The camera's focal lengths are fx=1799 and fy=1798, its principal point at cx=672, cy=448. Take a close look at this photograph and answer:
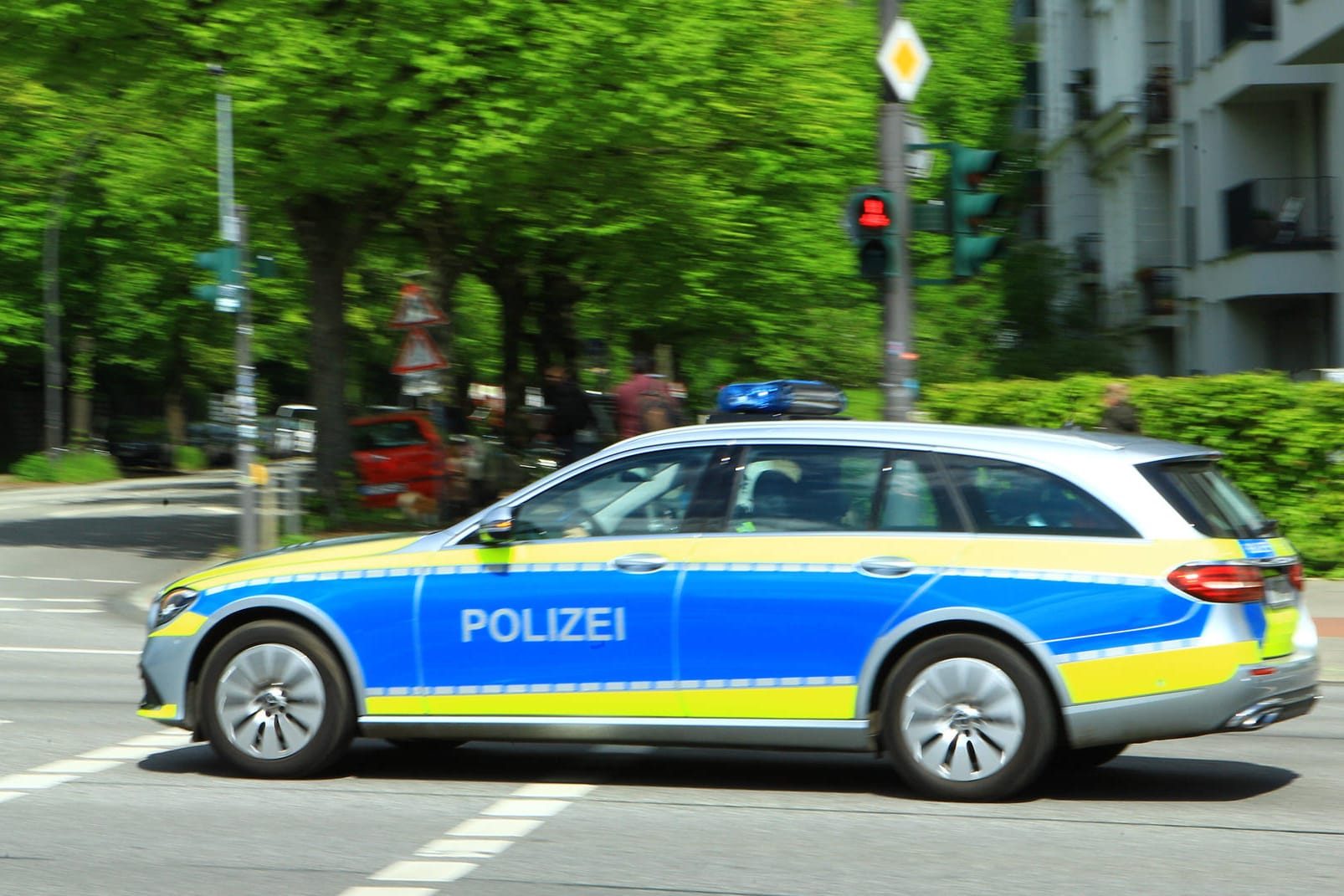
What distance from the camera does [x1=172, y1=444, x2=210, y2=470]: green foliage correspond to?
172 ft

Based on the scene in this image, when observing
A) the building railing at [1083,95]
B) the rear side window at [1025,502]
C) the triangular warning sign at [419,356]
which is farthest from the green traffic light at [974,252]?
the building railing at [1083,95]

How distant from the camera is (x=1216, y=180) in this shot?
26.7m

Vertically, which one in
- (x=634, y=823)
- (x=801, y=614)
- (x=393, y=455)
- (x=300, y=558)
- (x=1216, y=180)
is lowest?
(x=634, y=823)

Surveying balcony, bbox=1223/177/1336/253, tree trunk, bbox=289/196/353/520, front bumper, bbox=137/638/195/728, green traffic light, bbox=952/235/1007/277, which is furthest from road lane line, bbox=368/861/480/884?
balcony, bbox=1223/177/1336/253

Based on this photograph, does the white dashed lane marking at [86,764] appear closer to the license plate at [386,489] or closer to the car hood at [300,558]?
the car hood at [300,558]

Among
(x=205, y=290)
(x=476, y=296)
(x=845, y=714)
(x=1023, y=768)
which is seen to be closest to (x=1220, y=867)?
(x=1023, y=768)

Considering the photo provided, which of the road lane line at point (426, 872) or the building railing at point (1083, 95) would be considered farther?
the building railing at point (1083, 95)

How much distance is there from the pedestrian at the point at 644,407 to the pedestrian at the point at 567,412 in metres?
1.30

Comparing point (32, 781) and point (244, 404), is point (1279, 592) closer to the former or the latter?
point (32, 781)

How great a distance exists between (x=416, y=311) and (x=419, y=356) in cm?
50

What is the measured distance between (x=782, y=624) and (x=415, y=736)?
5.38 ft

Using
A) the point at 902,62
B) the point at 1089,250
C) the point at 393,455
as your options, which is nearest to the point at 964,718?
the point at 902,62

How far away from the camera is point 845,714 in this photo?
684 cm

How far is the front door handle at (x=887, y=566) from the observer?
22.3 feet
